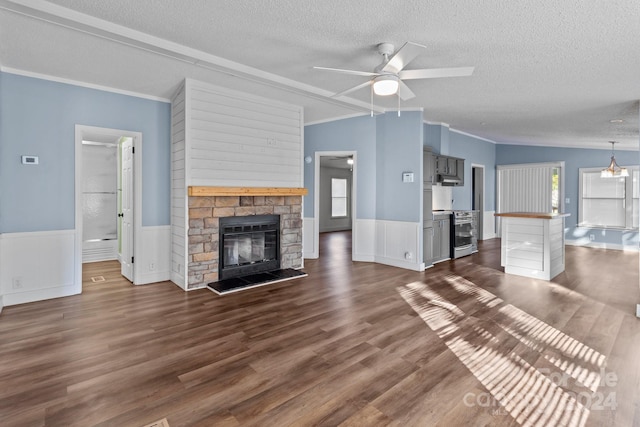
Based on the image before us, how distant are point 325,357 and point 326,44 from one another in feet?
9.55

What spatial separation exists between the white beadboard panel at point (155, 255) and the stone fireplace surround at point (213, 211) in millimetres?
754

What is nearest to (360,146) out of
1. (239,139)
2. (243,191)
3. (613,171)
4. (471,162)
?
(239,139)

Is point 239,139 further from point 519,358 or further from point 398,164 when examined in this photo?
point 519,358

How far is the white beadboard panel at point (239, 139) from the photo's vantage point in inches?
173

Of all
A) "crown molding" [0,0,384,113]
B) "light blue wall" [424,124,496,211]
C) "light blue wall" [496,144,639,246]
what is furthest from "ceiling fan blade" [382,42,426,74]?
"light blue wall" [496,144,639,246]

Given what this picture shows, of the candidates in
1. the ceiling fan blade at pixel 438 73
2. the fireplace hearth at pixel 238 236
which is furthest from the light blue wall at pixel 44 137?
the ceiling fan blade at pixel 438 73

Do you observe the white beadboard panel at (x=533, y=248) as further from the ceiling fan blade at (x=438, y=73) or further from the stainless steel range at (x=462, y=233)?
the ceiling fan blade at (x=438, y=73)

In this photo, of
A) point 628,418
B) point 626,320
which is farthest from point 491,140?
point 628,418

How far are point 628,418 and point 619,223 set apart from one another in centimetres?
836

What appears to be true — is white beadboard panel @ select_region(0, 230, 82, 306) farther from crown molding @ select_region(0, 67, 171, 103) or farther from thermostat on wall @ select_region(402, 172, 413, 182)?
thermostat on wall @ select_region(402, 172, 413, 182)

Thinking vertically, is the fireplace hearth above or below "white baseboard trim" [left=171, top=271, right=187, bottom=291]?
above

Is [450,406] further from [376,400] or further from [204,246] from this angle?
[204,246]

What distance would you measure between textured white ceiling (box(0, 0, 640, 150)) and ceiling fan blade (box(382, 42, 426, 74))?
10.3 inches

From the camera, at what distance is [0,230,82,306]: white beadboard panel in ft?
12.5
